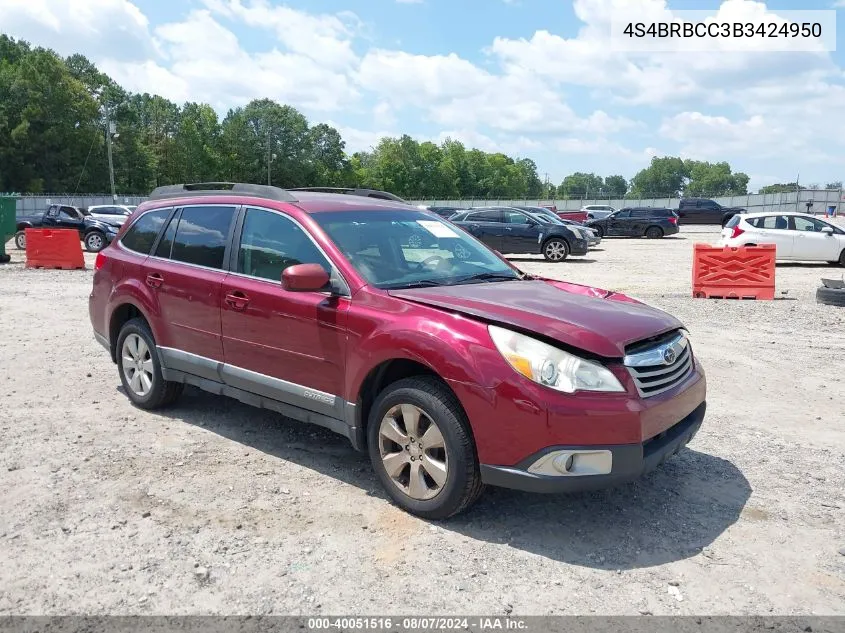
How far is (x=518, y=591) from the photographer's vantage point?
315 cm

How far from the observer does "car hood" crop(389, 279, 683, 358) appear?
3484mm

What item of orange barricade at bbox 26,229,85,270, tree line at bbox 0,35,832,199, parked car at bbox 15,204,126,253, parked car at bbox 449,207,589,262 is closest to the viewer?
orange barricade at bbox 26,229,85,270

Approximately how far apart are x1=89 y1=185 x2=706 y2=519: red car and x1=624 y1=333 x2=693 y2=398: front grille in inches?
0.5

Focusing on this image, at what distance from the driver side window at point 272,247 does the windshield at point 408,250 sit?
0.55 feet

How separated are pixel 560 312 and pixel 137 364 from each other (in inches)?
148

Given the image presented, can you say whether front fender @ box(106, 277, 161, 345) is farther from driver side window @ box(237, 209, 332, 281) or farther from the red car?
driver side window @ box(237, 209, 332, 281)

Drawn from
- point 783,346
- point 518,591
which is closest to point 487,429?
point 518,591

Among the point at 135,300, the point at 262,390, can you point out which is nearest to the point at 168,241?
the point at 135,300

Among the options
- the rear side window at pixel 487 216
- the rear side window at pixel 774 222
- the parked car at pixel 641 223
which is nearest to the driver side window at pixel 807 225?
the rear side window at pixel 774 222

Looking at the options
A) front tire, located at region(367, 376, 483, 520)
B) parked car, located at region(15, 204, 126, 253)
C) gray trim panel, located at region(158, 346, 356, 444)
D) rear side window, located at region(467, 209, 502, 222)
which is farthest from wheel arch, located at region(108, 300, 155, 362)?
parked car, located at region(15, 204, 126, 253)

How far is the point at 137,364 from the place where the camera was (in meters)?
5.73

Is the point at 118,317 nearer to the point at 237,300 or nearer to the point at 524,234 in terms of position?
the point at 237,300

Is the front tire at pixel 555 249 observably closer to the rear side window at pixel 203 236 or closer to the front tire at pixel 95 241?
the front tire at pixel 95 241

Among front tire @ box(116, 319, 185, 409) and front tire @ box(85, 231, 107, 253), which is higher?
front tire @ box(85, 231, 107, 253)
